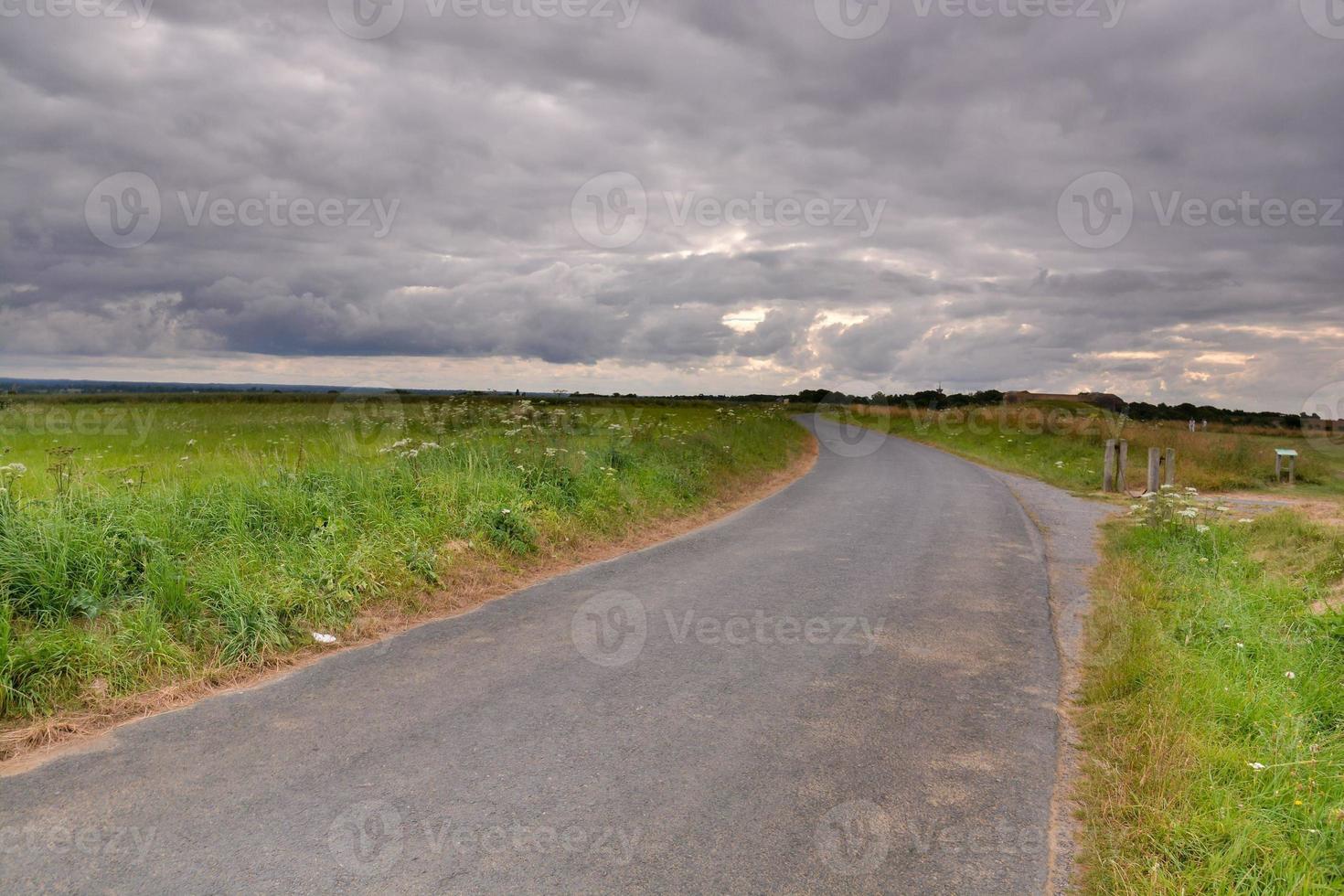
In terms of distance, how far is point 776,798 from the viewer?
425cm

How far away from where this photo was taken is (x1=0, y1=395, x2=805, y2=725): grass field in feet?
18.8

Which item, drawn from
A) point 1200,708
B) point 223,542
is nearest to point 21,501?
point 223,542

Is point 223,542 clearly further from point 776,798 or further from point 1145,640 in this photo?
point 1145,640

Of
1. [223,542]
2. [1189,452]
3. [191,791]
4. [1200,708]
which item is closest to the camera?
[191,791]

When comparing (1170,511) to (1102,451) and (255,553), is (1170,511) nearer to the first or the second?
(255,553)

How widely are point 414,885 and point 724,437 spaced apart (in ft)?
59.4

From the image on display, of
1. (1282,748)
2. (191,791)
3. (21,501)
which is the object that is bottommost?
(191,791)
